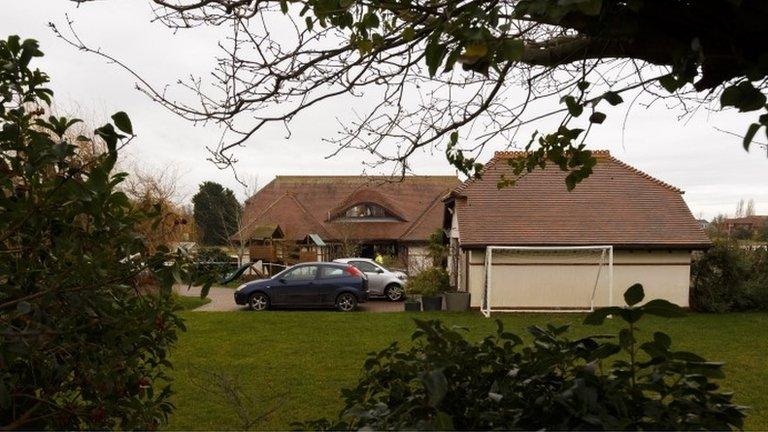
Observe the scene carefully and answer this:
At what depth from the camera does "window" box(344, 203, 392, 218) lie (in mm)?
30203

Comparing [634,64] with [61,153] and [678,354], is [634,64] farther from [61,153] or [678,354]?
[61,153]

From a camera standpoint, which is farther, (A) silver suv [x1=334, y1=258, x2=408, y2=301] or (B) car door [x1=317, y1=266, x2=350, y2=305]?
(A) silver suv [x1=334, y1=258, x2=408, y2=301]

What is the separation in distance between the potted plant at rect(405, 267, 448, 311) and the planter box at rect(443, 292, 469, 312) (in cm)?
55

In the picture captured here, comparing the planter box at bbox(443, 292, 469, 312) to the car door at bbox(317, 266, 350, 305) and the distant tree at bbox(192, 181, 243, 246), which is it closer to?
the car door at bbox(317, 266, 350, 305)

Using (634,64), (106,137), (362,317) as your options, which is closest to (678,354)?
(106,137)

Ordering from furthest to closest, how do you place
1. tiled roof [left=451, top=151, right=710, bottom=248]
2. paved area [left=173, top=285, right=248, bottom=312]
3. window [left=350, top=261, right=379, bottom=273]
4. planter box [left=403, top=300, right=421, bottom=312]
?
window [left=350, top=261, right=379, bottom=273] → paved area [left=173, top=285, right=248, bottom=312] → planter box [left=403, top=300, right=421, bottom=312] → tiled roof [left=451, top=151, right=710, bottom=248]

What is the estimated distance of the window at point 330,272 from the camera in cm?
1625

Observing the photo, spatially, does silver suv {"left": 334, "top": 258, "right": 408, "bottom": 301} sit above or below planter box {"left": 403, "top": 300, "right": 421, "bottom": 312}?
above

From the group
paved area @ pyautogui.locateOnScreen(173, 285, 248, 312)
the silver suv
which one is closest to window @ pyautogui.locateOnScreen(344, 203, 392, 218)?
paved area @ pyautogui.locateOnScreen(173, 285, 248, 312)

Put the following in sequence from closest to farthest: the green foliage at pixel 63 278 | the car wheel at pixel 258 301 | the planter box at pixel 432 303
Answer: the green foliage at pixel 63 278, the planter box at pixel 432 303, the car wheel at pixel 258 301

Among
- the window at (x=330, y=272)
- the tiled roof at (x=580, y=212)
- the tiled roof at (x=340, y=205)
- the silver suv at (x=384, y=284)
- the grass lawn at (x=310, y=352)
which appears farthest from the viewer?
the tiled roof at (x=340, y=205)

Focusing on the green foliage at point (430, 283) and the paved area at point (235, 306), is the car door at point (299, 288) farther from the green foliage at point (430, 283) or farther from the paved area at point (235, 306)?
the green foliage at point (430, 283)

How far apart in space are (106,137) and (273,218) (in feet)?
97.7

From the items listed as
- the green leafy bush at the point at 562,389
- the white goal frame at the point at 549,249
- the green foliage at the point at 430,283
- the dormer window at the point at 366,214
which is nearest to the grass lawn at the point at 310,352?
the white goal frame at the point at 549,249
